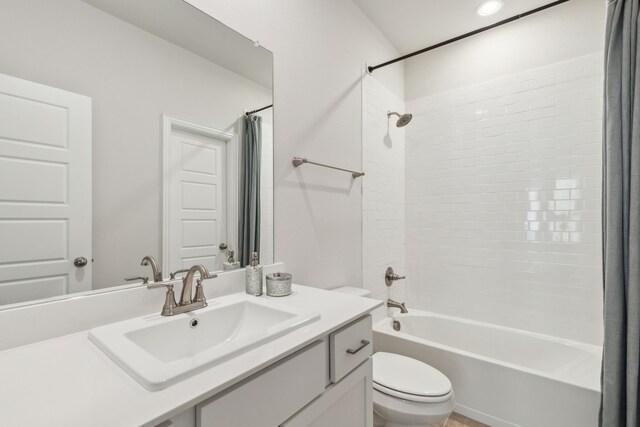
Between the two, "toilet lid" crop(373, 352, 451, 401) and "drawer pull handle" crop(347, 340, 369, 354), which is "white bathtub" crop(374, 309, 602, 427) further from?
"drawer pull handle" crop(347, 340, 369, 354)

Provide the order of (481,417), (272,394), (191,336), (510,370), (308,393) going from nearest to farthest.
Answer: (272,394)
(308,393)
(191,336)
(510,370)
(481,417)

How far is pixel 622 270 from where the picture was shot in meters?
1.33

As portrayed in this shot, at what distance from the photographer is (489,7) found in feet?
6.89

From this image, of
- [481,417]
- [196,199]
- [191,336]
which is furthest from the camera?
[481,417]

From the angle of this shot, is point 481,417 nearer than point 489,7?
Yes

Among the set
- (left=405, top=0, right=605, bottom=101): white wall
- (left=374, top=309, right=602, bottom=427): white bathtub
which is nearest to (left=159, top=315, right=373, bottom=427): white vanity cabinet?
(left=374, top=309, right=602, bottom=427): white bathtub

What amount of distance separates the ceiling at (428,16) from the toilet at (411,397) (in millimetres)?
2333

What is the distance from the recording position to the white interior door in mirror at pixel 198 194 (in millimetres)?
1091

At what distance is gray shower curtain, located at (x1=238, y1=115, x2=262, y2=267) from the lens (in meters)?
1.31

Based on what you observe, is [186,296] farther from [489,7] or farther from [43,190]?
[489,7]

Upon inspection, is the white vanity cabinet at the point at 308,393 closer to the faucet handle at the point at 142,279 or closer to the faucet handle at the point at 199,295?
the faucet handle at the point at 199,295

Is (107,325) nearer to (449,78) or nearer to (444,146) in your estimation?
(444,146)

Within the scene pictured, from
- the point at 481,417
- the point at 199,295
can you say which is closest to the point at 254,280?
the point at 199,295

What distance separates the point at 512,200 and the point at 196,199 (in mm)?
2212
